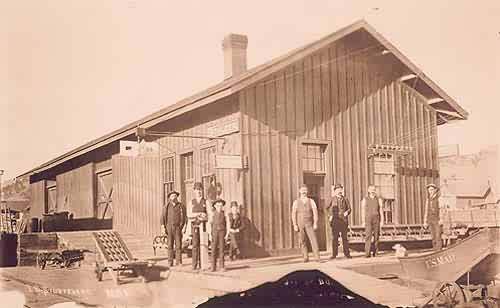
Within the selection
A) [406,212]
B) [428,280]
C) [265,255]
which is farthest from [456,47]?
[265,255]

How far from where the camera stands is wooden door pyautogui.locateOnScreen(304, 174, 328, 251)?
5622mm

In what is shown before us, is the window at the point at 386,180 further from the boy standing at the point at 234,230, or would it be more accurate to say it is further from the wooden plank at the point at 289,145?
the boy standing at the point at 234,230

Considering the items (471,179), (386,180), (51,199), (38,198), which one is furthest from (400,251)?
(51,199)

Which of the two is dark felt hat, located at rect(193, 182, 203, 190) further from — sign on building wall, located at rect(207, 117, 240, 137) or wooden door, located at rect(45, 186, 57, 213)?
wooden door, located at rect(45, 186, 57, 213)

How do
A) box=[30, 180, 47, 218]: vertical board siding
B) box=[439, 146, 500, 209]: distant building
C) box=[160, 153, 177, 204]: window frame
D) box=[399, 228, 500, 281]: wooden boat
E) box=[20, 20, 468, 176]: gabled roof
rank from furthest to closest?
box=[30, 180, 47, 218]: vertical board siding < box=[160, 153, 177, 204]: window frame < box=[439, 146, 500, 209]: distant building < box=[399, 228, 500, 281]: wooden boat < box=[20, 20, 468, 176]: gabled roof

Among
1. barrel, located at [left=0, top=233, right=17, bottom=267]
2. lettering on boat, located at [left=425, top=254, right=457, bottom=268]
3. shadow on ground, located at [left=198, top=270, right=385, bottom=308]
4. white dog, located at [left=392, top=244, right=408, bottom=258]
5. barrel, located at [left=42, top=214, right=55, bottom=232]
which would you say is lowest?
shadow on ground, located at [left=198, top=270, right=385, bottom=308]

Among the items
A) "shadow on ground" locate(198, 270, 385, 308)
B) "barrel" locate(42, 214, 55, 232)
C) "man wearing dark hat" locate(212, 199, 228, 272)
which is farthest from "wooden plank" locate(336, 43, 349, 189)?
"barrel" locate(42, 214, 55, 232)

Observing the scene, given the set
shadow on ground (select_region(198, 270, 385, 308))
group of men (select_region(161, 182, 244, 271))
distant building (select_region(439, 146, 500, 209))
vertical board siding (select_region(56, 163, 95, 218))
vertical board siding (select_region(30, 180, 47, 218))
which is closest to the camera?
shadow on ground (select_region(198, 270, 385, 308))

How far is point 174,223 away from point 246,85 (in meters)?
1.39

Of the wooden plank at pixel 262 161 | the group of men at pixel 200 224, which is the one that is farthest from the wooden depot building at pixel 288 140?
the group of men at pixel 200 224

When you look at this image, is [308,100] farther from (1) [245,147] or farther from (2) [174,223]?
(2) [174,223]

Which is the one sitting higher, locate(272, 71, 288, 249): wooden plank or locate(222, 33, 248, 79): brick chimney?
locate(222, 33, 248, 79): brick chimney

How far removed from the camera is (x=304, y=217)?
5.45 meters

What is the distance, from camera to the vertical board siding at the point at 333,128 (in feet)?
17.9
